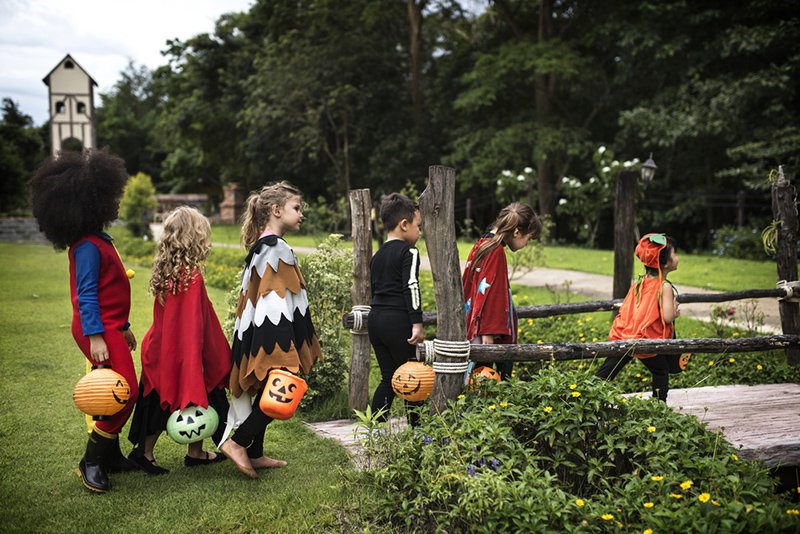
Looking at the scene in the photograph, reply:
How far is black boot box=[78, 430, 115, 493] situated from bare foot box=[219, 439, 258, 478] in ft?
2.07

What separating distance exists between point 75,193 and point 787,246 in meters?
6.06

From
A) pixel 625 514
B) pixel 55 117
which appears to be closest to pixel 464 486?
pixel 625 514

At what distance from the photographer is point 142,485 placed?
151 inches

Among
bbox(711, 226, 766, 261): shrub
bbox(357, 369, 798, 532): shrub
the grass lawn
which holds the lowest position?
the grass lawn

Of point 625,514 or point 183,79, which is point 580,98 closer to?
point 183,79

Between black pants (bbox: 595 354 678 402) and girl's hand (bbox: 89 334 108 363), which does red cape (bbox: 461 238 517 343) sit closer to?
black pants (bbox: 595 354 678 402)

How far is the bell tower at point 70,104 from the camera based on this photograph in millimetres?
28516

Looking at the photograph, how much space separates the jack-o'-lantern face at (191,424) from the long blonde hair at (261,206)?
40.1 inches

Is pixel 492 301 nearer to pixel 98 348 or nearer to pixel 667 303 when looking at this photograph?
pixel 667 303

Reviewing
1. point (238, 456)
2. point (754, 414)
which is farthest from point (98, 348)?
point (754, 414)

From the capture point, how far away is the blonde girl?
3.84 metres

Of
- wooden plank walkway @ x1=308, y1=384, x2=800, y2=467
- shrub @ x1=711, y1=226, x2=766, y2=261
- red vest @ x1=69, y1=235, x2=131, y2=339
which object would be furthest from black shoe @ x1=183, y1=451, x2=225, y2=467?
shrub @ x1=711, y1=226, x2=766, y2=261

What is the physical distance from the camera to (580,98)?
24688 mm

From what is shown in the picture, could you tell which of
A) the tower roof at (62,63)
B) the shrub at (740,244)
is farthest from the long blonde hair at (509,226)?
the tower roof at (62,63)
